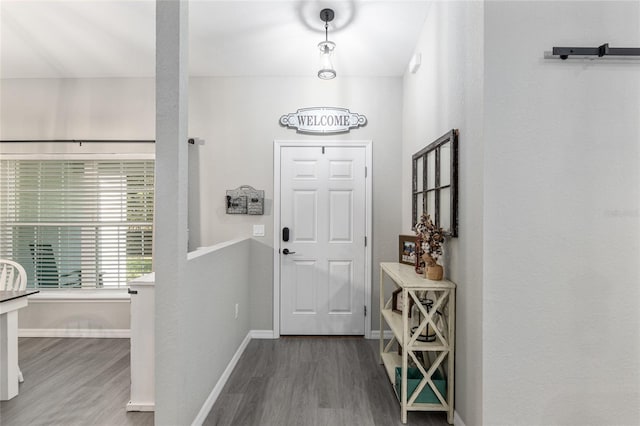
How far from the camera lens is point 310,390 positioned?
2516 mm

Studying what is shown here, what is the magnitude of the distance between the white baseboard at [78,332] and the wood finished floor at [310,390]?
1.42 m

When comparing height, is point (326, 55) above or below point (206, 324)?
above

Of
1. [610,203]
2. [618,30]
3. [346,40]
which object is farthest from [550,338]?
[346,40]

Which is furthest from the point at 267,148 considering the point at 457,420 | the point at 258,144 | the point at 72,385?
the point at 457,420

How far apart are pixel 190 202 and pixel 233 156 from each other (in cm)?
67

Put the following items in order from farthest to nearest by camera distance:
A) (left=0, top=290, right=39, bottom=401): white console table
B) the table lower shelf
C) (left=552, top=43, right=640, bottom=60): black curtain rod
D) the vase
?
(left=0, top=290, right=39, bottom=401): white console table, the vase, the table lower shelf, (left=552, top=43, right=640, bottom=60): black curtain rod

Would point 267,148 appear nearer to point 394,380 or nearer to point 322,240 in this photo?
point 322,240

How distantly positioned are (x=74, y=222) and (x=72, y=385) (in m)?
1.80

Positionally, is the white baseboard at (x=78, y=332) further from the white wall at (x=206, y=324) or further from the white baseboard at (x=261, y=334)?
the white wall at (x=206, y=324)

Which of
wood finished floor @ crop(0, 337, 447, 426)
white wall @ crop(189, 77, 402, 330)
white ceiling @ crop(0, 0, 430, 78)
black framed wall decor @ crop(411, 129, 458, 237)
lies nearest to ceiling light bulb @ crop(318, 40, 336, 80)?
white ceiling @ crop(0, 0, 430, 78)

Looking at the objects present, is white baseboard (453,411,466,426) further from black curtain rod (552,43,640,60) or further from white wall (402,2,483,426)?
black curtain rod (552,43,640,60)

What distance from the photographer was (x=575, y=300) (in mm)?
1665

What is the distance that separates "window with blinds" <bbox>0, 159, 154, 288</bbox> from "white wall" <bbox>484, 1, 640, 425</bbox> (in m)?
3.36

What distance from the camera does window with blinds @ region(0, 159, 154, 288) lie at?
12.1ft
